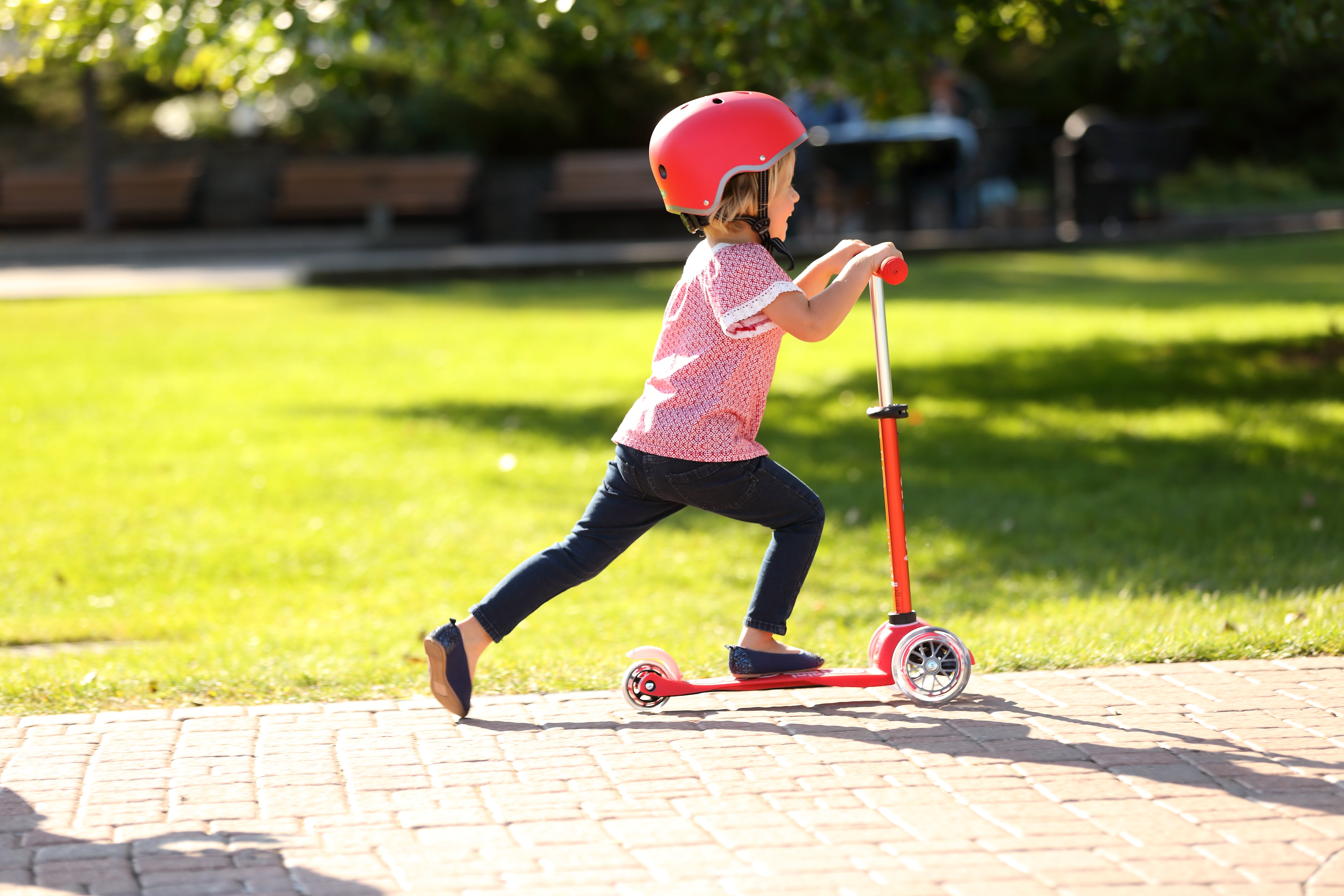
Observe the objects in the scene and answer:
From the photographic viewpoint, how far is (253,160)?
24.8 meters

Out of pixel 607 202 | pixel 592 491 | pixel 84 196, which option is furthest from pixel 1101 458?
pixel 84 196

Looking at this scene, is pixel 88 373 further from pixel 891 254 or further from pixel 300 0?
pixel 891 254

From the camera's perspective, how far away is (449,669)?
4.41 meters

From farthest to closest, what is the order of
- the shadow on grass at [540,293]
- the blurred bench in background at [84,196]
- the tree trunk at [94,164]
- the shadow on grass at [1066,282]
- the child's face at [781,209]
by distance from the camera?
the blurred bench in background at [84,196] → the tree trunk at [94,164] → the shadow on grass at [540,293] → the shadow on grass at [1066,282] → the child's face at [781,209]

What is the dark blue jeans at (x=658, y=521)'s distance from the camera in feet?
14.3

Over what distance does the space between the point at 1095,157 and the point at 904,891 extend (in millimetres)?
16882

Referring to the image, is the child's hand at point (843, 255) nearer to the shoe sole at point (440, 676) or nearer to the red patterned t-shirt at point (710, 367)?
the red patterned t-shirt at point (710, 367)

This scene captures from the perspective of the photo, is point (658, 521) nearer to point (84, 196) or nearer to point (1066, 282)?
point (1066, 282)

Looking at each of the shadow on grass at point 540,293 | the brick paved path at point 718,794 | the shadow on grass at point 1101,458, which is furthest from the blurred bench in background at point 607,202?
the brick paved path at point 718,794

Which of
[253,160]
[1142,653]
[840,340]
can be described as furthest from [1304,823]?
[253,160]

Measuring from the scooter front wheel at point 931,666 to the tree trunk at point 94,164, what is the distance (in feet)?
65.1

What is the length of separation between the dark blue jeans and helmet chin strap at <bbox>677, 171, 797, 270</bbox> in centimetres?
58

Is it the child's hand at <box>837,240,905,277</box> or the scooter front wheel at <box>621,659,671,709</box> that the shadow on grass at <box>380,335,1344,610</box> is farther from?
the child's hand at <box>837,240,905,277</box>

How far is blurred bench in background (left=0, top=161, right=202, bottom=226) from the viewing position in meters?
23.7
